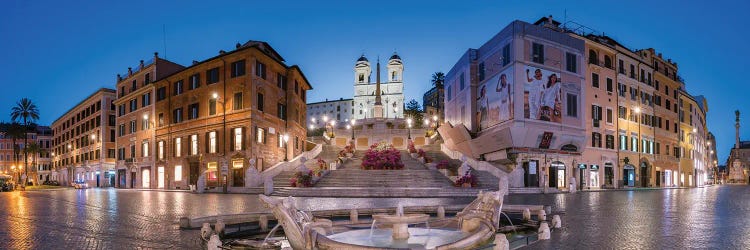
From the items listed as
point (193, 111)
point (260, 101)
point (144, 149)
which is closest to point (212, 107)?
point (193, 111)

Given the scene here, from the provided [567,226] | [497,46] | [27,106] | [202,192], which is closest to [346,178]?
[202,192]

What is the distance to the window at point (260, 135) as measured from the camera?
36.4m

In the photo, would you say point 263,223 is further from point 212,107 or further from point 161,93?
point 161,93

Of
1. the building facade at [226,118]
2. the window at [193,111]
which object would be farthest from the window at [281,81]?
the window at [193,111]

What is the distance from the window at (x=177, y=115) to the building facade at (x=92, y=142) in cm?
2088

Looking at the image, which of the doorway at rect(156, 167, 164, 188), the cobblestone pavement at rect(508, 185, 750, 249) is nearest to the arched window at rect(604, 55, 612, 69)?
the cobblestone pavement at rect(508, 185, 750, 249)

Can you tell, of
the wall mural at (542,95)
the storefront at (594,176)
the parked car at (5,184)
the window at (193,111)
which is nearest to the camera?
the wall mural at (542,95)

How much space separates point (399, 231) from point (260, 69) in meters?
30.7

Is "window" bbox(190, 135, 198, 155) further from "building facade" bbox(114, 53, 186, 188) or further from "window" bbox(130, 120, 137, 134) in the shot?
"window" bbox(130, 120, 137, 134)

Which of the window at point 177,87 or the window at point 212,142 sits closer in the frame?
the window at point 212,142

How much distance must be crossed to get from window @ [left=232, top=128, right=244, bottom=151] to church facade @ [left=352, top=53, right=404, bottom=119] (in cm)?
8977

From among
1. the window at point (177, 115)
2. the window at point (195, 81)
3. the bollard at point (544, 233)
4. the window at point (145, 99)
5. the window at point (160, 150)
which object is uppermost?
the window at point (195, 81)

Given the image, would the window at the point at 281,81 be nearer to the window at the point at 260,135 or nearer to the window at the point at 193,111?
the window at the point at 260,135

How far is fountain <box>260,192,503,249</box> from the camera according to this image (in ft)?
23.7
